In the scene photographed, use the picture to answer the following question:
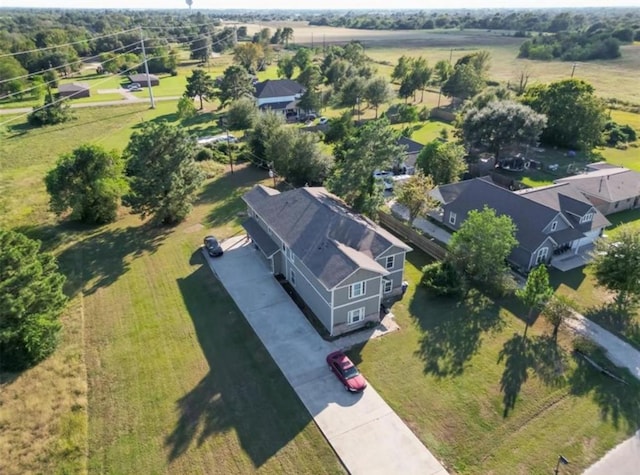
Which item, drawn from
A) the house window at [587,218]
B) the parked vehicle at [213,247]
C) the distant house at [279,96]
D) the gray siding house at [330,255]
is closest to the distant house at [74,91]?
the distant house at [279,96]

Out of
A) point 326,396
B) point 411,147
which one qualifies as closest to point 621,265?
point 326,396

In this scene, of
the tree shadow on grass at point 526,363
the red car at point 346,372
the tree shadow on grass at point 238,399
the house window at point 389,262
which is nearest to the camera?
the tree shadow on grass at point 238,399

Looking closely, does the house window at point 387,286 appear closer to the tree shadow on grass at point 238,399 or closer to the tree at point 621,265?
the tree shadow on grass at point 238,399

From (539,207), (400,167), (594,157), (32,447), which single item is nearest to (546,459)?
(539,207)

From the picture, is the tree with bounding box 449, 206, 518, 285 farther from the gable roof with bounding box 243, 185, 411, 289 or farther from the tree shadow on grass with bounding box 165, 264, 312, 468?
the tree shadow on grass with bounding box 165, 264, 312, 468

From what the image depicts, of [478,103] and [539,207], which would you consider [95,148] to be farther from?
[478,103]

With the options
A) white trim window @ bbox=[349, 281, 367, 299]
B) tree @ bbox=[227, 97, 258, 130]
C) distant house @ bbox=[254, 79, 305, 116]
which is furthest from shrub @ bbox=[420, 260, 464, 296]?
distant house @ bbox=[254, 79, 305, 116]
